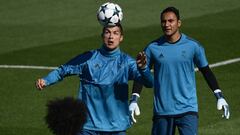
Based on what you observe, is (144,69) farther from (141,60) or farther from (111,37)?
(111,37)

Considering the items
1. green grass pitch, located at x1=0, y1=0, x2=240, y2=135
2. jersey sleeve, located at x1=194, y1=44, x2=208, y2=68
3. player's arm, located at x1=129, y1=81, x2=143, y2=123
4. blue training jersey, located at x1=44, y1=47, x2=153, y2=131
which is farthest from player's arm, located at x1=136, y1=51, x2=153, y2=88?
green grass pitch, located at x1=0, y1=0, x2=240, y2=135

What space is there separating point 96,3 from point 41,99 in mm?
11726

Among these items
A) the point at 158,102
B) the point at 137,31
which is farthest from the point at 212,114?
the point at 137,31

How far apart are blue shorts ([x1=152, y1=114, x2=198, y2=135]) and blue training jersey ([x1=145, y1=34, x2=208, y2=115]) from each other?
0.09 meters

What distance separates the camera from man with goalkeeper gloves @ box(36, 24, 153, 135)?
451 inches

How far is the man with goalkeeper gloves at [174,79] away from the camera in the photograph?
501 inches

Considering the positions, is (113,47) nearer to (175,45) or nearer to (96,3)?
(175,45)

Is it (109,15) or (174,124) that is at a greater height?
(109,15)

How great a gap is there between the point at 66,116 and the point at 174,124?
554 centimetres

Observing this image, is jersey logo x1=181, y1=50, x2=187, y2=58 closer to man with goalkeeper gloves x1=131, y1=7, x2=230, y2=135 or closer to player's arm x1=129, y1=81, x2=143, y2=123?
man with goalkeeper gloves x1=131, y1=7, x2=230, y2=135

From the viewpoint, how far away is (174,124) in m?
12.9

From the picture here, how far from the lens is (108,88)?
37.6ft

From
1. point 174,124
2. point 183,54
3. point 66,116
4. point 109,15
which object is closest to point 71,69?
point 109,15

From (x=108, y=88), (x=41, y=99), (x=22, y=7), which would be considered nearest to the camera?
(x=108, y=88)
